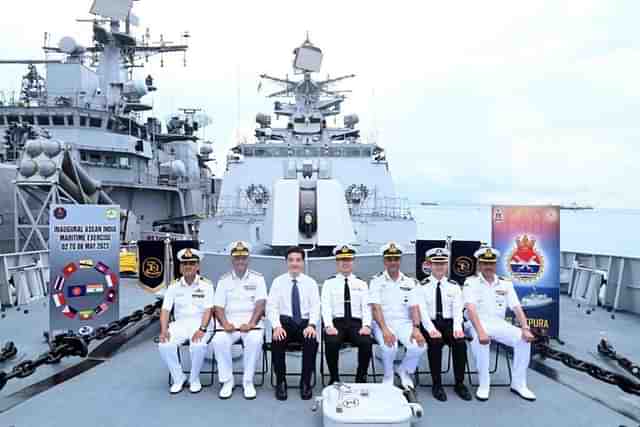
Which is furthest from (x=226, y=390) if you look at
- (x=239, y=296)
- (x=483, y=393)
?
(x=483, y=393)

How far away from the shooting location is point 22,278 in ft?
25.7

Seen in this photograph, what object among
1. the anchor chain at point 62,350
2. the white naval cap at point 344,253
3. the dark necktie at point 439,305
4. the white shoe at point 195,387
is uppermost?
the white naval cap at point 344,253

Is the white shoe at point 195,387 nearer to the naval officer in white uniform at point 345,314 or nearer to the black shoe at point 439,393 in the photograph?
the naval officer in white uniform at point 345,314

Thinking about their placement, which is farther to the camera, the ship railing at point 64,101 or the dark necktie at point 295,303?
the ship railing at point 64,101

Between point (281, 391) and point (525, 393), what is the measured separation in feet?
6.34

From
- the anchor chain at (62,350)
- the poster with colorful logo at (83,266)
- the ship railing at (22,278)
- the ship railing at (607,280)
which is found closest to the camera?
the anchor chain at (62,350)

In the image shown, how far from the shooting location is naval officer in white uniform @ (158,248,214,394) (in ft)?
12.3

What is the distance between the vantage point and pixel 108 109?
21594mm

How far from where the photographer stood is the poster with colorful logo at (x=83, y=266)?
4754mm

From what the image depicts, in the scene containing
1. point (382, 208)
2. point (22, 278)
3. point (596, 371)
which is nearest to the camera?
point (596, 371)

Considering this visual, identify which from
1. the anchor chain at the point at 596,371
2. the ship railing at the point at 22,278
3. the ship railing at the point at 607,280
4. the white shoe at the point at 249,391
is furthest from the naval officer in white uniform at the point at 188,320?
the ship railing at the point at 607,280

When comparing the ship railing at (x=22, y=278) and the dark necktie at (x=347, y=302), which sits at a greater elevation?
the dark necktie at (x=347, y=302)

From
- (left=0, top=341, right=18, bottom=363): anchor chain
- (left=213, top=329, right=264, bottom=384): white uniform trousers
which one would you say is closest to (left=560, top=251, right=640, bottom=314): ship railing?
(left=213, top=329, right=264, bottom=384): white uniform trousers

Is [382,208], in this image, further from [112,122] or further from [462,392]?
[112,122]
